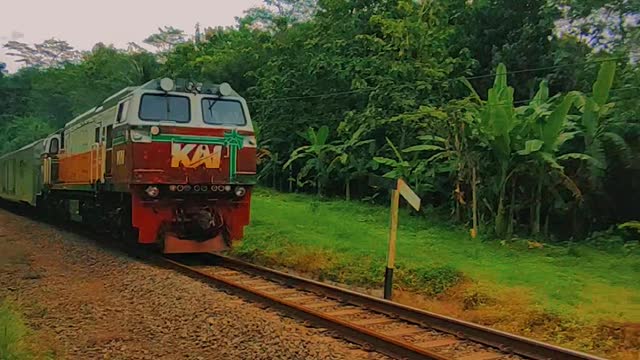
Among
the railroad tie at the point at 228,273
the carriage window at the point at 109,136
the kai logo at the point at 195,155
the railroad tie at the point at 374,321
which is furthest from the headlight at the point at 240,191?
the railroad tie at the point at 374,321

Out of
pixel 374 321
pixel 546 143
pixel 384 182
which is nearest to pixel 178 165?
pixel 384 182

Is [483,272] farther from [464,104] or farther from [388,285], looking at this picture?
[464,104]

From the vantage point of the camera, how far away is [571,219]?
13.5m

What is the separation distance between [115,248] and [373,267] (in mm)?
5992

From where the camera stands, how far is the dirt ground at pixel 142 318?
5.88m

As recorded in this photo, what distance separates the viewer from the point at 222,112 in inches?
463

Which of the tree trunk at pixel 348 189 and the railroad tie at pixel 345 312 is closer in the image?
the railroad tie at pixel 345 312

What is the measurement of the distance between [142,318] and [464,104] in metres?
8.40

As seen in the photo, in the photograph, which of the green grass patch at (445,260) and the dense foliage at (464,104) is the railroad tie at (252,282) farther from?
the dense foliage at (464,104)

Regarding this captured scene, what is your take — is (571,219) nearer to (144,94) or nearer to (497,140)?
(497,140)

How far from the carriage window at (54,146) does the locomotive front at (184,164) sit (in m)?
7.18

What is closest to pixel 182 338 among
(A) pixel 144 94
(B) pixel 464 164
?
(A) pixel 144 94

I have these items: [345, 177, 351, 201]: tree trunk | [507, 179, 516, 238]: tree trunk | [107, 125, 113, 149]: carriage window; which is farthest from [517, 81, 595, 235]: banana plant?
[345, 177, 351, 201]: tree trunk

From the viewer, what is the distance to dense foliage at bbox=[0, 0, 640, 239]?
1235 centimetres
